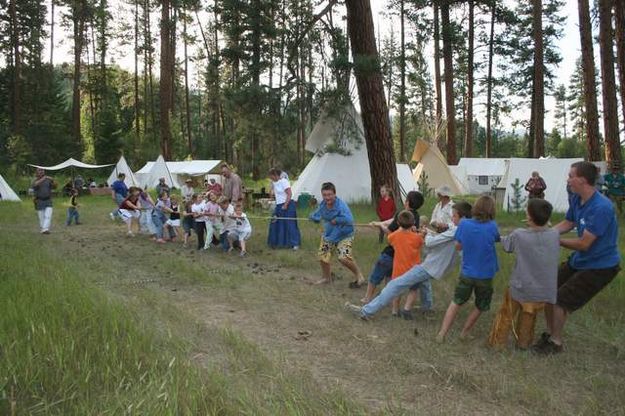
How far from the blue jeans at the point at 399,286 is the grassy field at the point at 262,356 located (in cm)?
18

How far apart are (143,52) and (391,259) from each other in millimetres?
41259

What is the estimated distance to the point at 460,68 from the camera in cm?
3294

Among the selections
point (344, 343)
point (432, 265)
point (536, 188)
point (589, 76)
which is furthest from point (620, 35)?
point (344, 343)

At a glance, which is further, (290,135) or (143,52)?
(143,52)

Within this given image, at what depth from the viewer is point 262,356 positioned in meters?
4.21

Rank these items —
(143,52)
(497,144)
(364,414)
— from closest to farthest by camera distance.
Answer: (364,414)
(143,52)
(497,144)

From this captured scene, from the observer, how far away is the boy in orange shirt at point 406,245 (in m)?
5.66

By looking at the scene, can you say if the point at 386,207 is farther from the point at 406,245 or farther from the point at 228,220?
the point at 406,245

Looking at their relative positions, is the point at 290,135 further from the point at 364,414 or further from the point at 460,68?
the point at 460,68

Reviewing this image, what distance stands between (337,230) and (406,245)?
5.73 ft

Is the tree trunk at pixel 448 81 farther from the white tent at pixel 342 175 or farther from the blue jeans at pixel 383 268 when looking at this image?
the blue jeans at pixel 383 268

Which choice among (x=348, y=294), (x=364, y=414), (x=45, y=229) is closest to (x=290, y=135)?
(x=45, y=229)

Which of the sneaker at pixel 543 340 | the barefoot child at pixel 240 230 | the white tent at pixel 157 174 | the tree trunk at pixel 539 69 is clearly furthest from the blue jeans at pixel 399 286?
the white tent at pixel 157 174

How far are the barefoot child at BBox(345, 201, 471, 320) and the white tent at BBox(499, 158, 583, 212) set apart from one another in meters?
12.4
